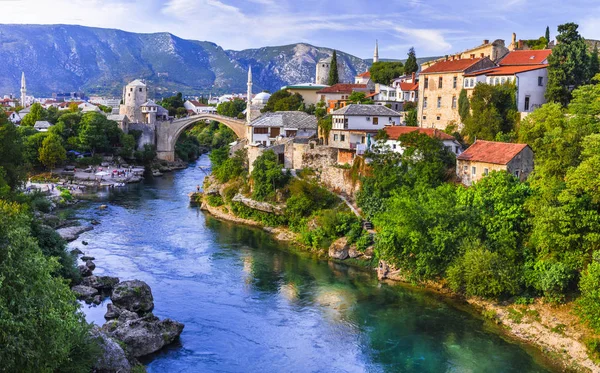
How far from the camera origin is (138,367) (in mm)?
15000

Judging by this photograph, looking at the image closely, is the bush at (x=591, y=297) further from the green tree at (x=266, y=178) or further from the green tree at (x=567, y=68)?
the green tree at (x=266, y=178)

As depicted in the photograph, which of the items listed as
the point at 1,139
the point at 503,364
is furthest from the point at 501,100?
the point at 1,139

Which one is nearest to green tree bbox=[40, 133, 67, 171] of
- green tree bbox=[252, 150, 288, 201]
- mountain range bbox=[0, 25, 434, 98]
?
green tree bbox=[252, 150, 288, 201]

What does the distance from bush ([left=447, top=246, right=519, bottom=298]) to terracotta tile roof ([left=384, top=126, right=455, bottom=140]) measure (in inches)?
396

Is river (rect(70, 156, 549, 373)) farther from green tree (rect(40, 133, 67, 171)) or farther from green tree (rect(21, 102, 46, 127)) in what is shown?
green tree (rect(21, 102, 46, 127))

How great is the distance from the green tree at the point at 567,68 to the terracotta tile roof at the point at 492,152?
5.71 metres

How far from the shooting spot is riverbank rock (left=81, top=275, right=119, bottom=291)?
22156 millimetres

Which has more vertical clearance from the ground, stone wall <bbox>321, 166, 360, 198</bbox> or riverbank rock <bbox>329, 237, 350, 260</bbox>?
stone wall <bbox>321, 166, 360, 198</bbox>

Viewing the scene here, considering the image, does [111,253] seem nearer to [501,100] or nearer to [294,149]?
[294,149]

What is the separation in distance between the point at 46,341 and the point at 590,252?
16.4m

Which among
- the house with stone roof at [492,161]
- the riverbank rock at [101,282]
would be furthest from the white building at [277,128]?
the riverbank rock at [101,282]

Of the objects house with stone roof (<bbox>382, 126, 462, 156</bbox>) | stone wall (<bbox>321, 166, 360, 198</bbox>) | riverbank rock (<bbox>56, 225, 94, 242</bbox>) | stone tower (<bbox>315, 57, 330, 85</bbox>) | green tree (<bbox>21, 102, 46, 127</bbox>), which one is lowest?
riverbank rock (<bbox>56, 225, 94, 242</bbox>)

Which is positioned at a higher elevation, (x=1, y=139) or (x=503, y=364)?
(x=1, y=139)

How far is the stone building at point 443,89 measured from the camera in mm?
33344
